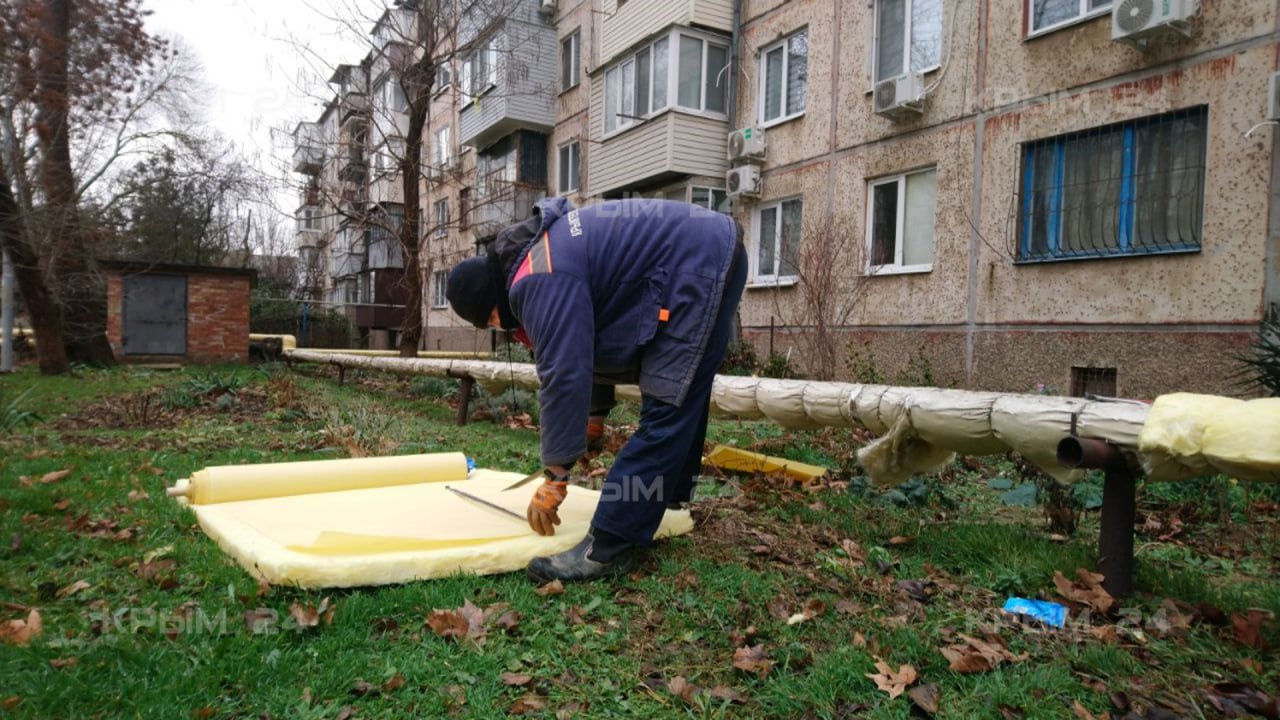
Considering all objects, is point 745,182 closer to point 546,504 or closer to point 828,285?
point 828,285

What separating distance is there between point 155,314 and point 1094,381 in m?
18.0

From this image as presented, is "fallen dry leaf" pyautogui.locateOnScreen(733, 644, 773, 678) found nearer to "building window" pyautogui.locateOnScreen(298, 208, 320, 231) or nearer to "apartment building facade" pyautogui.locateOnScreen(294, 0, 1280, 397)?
"apartment building facade" pyautogui.locateOnScreen(294, 0, 1280, 397)

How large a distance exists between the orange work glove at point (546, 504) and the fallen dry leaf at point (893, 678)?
130cm

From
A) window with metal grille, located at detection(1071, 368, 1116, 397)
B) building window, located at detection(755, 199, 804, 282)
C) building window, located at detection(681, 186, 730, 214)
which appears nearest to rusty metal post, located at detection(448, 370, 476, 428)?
building window, located at detection(755, 199, 804, 282)

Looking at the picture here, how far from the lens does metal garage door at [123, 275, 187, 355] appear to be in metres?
16.2

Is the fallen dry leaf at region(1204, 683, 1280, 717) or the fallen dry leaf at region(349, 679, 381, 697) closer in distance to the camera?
the fallen dry leaf at region(1204, 683, 1280, 717)

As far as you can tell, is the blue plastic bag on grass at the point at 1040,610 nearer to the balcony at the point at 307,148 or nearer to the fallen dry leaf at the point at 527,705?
the fallen dry leaf at the point at 527,705

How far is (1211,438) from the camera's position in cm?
202

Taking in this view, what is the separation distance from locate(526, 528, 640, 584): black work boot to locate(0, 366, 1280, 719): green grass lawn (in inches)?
2.8

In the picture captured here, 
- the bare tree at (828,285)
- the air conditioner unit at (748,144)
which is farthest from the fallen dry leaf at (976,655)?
the air conditioner unit at (748,144)

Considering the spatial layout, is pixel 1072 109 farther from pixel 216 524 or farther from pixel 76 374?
pixel 76 374

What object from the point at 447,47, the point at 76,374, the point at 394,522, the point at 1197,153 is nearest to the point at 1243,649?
the point at 394,522

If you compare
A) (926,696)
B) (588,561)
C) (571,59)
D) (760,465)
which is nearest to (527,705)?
(588,561)

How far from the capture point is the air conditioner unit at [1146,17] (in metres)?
7.19
